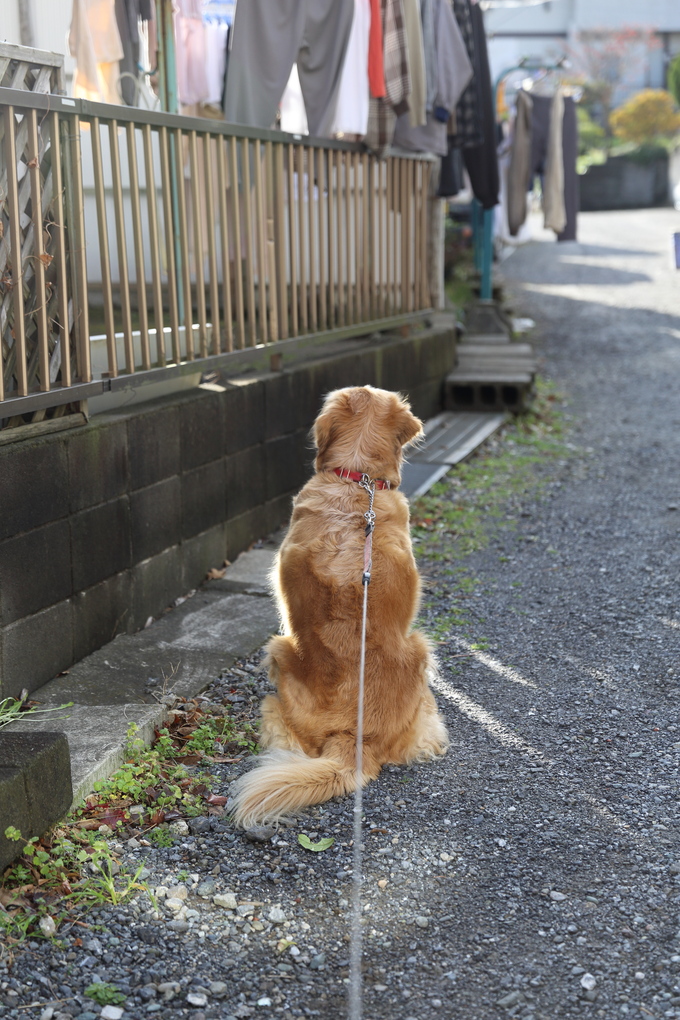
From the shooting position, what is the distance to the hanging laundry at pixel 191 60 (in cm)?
778

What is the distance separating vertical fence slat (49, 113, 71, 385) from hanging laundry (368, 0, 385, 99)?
355 cm

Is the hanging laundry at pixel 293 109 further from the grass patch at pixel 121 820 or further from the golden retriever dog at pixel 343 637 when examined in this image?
the grass patch at pixel 121 820

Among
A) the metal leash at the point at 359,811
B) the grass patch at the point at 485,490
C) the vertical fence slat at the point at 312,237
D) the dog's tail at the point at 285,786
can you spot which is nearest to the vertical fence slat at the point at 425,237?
the grass patch at the point at 485,490

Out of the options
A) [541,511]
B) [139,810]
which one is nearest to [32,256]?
[139,810]

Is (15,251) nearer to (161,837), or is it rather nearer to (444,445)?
(161,837)

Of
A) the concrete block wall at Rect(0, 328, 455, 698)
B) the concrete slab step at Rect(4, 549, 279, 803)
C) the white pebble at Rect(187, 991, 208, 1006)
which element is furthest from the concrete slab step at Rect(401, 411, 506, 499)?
the white pebble at Rect(187, 991, 208, 1006)

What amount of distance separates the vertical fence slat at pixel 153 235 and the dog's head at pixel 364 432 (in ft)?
4.64

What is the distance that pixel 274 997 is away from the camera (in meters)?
2.49

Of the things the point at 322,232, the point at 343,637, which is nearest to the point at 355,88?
the point at 322,232

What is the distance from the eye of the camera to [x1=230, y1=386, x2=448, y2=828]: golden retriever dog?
3.35 meters

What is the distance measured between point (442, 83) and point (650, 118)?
113 ft

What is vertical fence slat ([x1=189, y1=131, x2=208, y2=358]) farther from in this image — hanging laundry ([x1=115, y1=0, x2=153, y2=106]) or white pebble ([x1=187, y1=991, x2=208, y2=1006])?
white pebble ([x1=187, y1=991, x2=208, y2=1006])

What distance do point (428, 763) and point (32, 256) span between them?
2444mm

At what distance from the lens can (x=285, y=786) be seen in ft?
10.6
